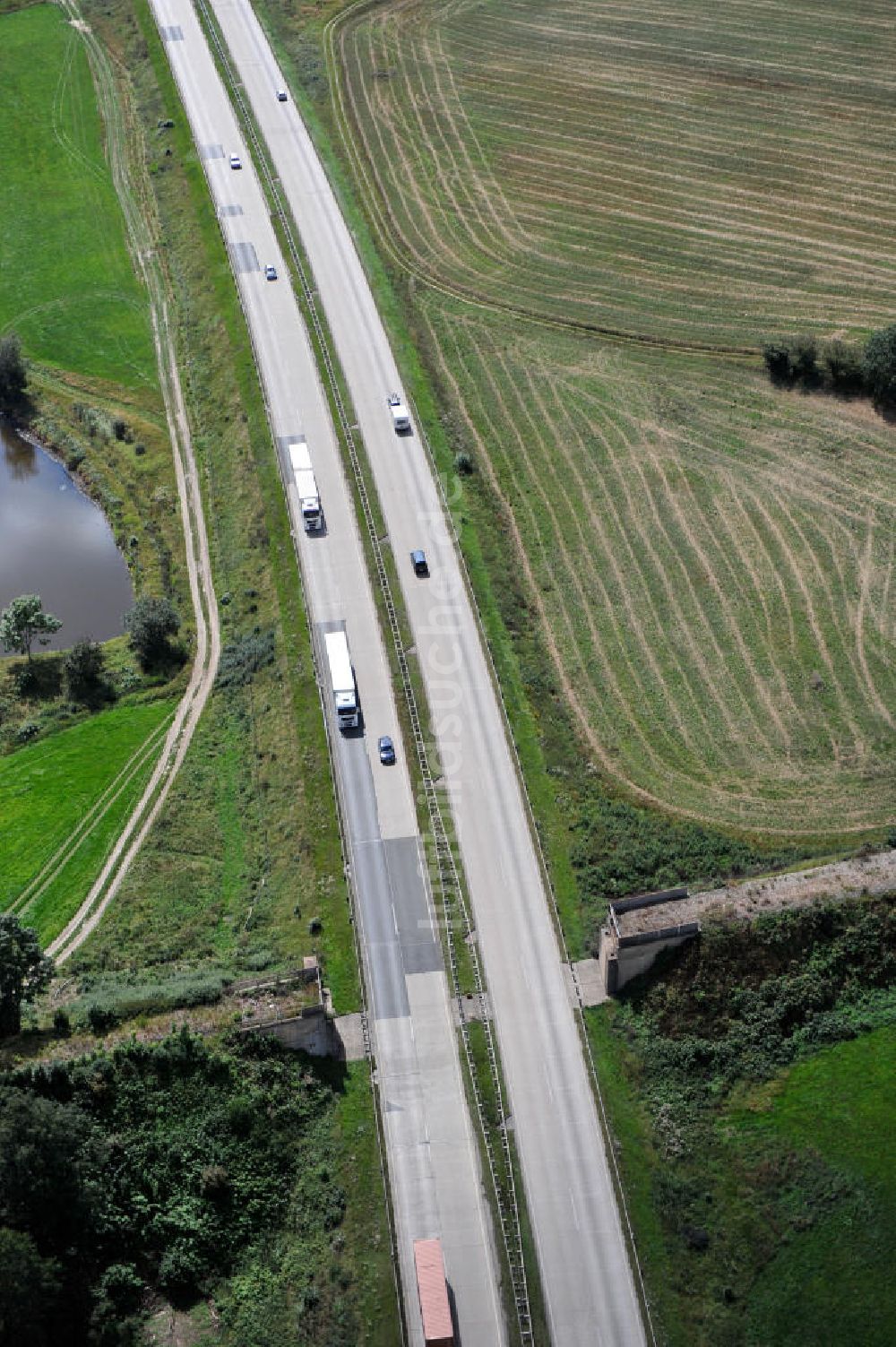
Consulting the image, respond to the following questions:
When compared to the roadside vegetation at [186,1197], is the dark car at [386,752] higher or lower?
higher

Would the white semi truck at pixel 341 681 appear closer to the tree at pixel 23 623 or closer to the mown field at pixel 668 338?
the mown field at pixel 668 338

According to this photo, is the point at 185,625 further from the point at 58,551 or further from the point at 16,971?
the point at 16,971

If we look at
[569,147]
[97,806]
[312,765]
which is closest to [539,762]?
[312,765]

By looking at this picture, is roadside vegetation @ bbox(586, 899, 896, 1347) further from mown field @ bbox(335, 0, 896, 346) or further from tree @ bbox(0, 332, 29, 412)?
tree @ bbox(0, 332, 29, 412)

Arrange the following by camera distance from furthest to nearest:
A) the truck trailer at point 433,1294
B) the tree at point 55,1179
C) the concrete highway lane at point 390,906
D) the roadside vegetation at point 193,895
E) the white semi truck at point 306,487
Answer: the white semi truck at point 306,487
the concrete highway lane at point 390,906
the roadside vegetation at point 193,895
the tree at point 55,1179
the truck trailer at point 433,1294

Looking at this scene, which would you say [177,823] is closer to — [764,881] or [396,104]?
[764,881]

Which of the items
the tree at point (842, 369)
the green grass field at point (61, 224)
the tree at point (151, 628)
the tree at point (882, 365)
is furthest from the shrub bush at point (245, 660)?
the tree at point (882, 365)

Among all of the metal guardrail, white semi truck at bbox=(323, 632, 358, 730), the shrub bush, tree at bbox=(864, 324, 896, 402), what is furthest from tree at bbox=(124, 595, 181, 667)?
tree at bbox=(864, 324, 896, 402)
